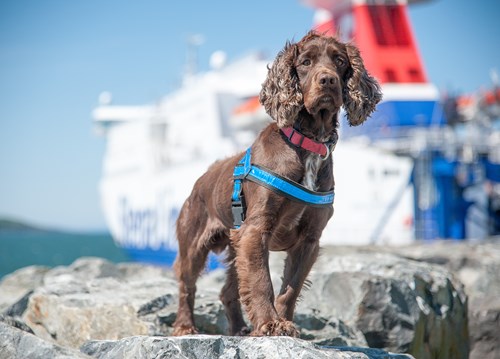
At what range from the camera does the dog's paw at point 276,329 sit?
471 cm

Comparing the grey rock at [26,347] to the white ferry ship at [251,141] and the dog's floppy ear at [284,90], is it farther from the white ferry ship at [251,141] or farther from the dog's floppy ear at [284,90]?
the white ferry ship at [251,141]

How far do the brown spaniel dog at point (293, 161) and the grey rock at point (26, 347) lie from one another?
3.82 ft

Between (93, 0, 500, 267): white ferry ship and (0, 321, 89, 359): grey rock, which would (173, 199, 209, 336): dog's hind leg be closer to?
(0, 321, 89, 359): grey rock

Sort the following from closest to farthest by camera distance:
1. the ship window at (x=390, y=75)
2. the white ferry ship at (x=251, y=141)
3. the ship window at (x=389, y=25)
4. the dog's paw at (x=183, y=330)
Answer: the dog's paw at (x=183, y=330) → the white ferry ship at (x=251, y=141) → the ship window at (x=390, y=75) → the ship window at (x=389, y=25)

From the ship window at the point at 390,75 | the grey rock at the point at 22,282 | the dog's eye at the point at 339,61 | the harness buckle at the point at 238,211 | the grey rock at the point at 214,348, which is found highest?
the ship window at the point at 390,75

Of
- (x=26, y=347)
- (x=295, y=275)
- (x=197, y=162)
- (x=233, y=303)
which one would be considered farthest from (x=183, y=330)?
(x=197, y=162)

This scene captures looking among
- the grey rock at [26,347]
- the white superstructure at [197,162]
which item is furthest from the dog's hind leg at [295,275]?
the white superstructure at [197,162]

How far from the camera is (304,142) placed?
496 cm

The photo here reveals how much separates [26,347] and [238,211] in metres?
1.62

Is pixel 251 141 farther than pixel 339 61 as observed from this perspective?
Yes

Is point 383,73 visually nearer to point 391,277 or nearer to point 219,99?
point 219,99

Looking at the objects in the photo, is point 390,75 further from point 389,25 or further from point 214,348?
point 214,348

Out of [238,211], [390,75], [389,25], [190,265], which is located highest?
[389,25]

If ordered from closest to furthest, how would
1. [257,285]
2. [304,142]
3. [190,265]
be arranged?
[257,285] → [304,142] → [190,265]
